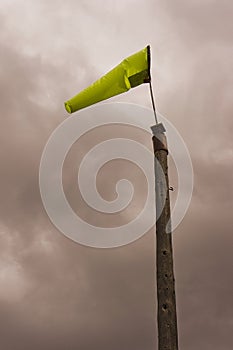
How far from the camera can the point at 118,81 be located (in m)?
7.71

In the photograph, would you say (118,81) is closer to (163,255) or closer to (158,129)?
(158,129)

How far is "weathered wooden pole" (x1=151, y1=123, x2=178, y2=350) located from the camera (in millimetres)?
6066

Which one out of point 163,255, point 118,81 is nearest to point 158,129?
point 118,81

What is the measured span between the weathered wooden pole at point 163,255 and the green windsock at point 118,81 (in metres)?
0.90

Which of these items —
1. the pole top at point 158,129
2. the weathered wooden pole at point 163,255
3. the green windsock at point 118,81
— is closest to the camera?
the weathered wooden pole at point 163,255

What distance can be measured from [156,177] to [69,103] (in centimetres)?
199

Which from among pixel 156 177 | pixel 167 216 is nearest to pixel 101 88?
pixel 156 177

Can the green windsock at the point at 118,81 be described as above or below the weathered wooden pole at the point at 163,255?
above

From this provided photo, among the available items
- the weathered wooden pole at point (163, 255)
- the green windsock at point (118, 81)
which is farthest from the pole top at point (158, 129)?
the green windsock at point (118, 81)

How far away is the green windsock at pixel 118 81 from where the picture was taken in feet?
25.2

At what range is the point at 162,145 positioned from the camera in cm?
730

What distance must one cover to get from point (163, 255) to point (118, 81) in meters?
2.94

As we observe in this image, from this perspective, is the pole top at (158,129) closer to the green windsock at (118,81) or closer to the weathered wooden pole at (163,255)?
the weathered wooden pole at (163,255)

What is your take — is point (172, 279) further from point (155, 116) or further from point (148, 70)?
point (148, 70)
